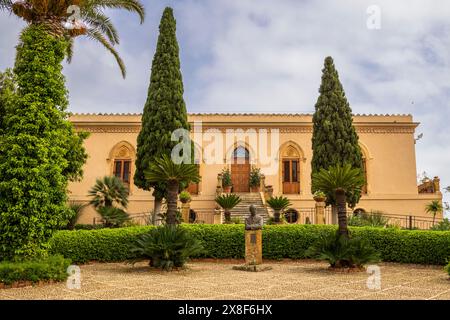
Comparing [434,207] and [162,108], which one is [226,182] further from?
[434,207]

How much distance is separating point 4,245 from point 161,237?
12.1 ft

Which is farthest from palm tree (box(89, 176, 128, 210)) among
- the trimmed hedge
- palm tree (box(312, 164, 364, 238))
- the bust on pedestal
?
palm tree (box(312, 164, 364, 238))

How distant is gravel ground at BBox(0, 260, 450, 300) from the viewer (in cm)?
693

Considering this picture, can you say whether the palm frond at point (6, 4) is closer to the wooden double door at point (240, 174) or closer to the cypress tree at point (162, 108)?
the cypress tree at point (162, 108)

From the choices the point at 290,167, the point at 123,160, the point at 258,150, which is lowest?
the point at 290,167

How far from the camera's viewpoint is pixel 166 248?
33.6 feet

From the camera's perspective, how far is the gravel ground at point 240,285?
693 centimetres

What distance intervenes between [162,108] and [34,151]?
870 cm

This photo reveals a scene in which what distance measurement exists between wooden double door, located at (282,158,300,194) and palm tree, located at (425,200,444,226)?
7180 millimetres

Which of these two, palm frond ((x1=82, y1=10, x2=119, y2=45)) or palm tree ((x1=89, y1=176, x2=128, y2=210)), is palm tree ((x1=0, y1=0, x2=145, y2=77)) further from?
palm tree ((x1=89, y1=176, x2=128, y2=210))

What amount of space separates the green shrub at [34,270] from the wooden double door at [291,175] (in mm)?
16303

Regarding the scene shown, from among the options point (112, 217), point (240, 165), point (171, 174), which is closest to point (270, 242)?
point (171, 174)

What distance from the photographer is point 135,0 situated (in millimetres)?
12773
